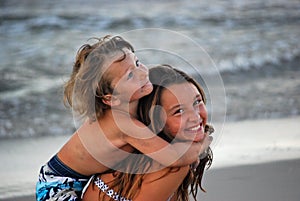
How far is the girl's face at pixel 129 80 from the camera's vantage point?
7.36 feet

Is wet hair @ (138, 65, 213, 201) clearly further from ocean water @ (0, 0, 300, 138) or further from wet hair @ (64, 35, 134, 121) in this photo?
ocean water @ (0, 0, 300, 138)

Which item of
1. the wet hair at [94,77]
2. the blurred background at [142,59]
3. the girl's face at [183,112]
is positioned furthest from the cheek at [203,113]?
the blurred background at [142,59]

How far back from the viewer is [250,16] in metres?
8.04

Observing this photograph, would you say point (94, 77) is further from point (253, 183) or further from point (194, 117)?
point (253, 183)

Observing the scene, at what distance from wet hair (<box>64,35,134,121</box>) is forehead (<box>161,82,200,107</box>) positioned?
169 mm

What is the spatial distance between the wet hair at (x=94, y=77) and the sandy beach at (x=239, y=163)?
1.00 meters

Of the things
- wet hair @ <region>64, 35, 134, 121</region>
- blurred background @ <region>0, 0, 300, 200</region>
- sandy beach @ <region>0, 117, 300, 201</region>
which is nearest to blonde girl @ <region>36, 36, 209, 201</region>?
wet hair @ <region>64, 35, 134, 121</region>

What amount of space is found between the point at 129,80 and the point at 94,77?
11cm

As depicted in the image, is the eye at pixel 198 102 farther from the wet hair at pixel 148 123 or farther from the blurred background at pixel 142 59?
the blurred background at pixel 142 59

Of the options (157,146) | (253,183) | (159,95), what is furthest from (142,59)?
(253,183)

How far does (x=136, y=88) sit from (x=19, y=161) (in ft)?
5.70

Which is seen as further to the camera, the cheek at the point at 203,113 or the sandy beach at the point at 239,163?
the sandy beach at the point at 239,163

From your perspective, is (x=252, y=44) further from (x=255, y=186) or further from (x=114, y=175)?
(x=114, y=175)

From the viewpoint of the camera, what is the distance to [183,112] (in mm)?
2273
